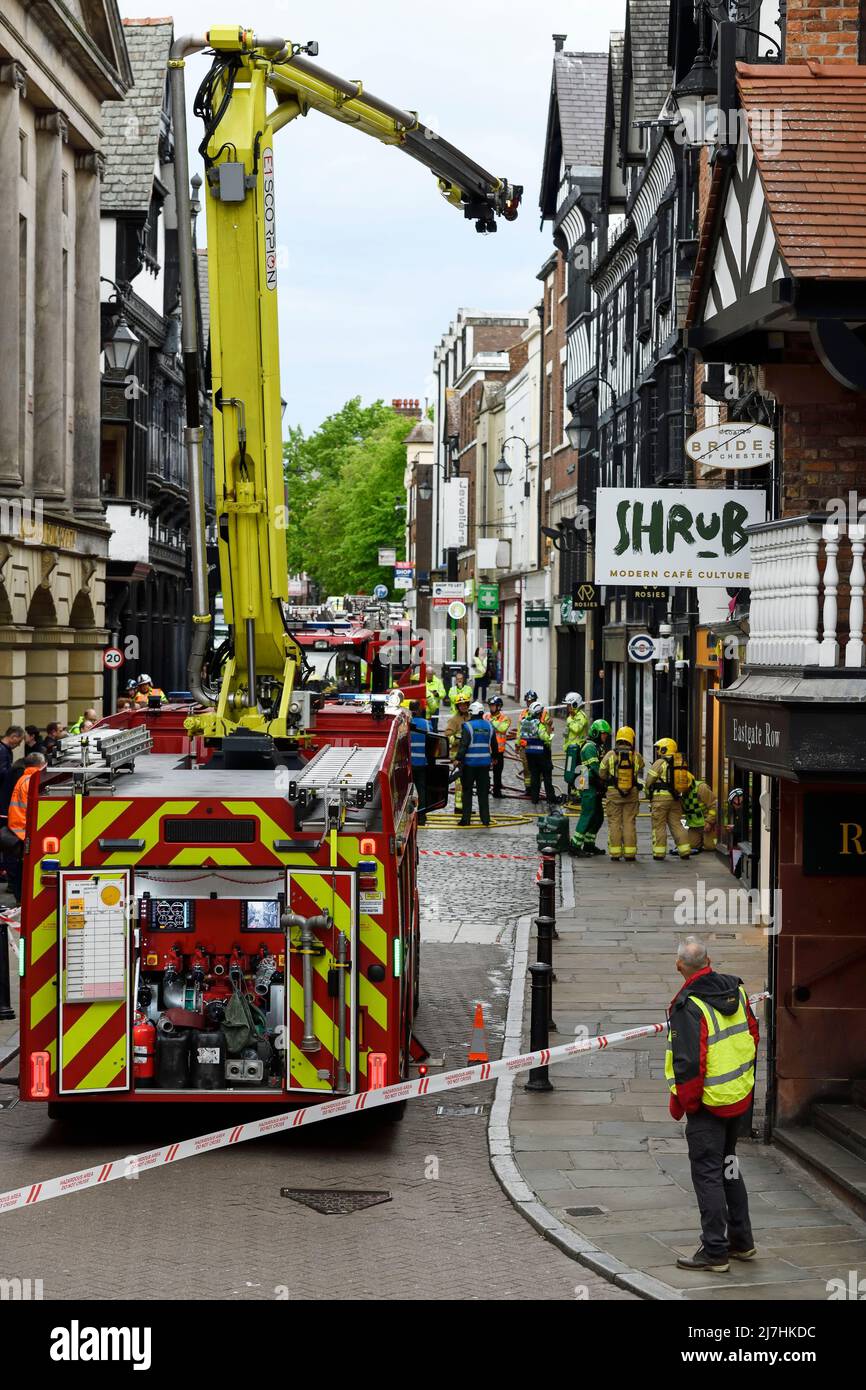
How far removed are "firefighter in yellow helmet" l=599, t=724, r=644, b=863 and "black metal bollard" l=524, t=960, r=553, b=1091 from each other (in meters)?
11.8

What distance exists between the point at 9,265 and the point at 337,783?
63.4 ft

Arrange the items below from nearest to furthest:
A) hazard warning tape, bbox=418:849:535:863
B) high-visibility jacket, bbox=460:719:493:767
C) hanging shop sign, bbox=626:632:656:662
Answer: hazard warning tape, bbox=418:849:535:863, high-visibility jacket, bbox=460:719:493:767, hanging shop sign, bbox=626:632:656:662

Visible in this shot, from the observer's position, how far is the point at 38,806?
1077 cm

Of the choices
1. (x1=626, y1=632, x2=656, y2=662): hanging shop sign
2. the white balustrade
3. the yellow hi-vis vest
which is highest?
the white balustrade

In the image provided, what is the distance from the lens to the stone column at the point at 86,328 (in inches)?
1353

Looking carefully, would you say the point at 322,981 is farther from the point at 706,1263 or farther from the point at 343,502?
the point at 343,502

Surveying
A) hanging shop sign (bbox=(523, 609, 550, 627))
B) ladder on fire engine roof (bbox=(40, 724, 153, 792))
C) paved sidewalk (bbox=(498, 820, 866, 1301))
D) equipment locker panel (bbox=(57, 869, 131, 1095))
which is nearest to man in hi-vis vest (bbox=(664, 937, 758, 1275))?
paved sidewalk (bbox=(498, 820, 866, 1301))

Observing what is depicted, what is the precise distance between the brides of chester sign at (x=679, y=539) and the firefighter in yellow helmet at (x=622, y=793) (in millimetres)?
7615

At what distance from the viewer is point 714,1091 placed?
9109 mm

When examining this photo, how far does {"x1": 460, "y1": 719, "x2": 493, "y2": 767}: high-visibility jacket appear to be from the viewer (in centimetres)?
2830

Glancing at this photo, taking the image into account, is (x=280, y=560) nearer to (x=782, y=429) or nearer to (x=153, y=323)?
(x=782, y=429)

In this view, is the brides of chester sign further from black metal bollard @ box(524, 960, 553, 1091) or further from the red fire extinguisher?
the red fire extinguisher
